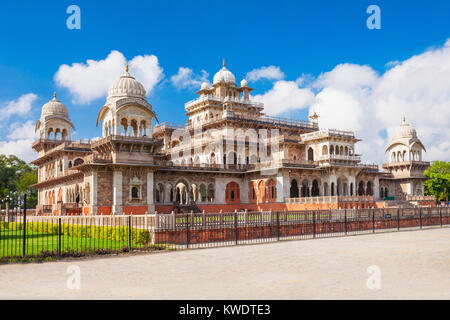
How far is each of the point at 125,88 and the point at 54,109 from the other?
1683 centimetres

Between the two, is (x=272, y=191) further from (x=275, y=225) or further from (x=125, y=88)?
(x=275, y=225)

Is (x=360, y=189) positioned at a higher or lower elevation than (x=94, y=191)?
lower

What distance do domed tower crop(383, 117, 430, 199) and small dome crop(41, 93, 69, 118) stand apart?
41949 mm

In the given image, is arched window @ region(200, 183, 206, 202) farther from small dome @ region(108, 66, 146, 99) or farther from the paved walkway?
the paved walkway

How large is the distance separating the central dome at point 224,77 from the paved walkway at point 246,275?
41.7m

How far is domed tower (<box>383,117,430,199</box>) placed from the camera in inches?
2274

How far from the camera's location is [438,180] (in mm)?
61656

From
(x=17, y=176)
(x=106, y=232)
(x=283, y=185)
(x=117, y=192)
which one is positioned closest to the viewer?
(x=106, y=232)

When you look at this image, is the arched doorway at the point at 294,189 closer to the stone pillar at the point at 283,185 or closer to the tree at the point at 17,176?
the stone pillar at the point at 283,185

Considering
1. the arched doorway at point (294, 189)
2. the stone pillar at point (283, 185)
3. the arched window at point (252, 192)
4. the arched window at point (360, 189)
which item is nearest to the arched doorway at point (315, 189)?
the arched doorway at point (294, 189)

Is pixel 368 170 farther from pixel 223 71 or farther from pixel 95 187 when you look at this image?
pixel 95 187

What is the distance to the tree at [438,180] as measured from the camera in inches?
2397

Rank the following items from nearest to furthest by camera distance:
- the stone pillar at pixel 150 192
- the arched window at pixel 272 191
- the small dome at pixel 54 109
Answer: the stone pillar at pixel 150 192
the arched window at pixel 272 191
the small dome at pixel 54 109

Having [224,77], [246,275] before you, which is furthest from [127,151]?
[246,275]
